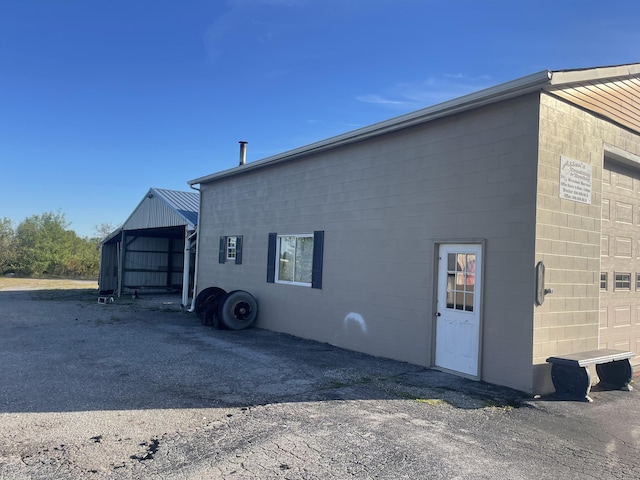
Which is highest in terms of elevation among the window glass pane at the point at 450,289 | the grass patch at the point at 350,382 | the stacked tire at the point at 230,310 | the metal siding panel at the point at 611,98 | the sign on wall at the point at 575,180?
the metal siding panel at the point at 611,98

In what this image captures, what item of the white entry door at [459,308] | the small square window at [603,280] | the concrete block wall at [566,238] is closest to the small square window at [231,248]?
the white entry door at [459,308]

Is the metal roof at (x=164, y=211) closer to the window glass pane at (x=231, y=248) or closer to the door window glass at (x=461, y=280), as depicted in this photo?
the window glass pane at (x=231, y=248)

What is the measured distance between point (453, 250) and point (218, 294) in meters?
6.97

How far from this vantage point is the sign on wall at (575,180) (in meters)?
6.87

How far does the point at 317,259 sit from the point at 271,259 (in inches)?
76.7

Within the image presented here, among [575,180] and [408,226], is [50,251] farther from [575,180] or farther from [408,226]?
[575,180]

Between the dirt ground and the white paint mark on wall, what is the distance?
0.66 metres

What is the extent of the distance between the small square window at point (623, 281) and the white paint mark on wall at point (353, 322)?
443 centimetres

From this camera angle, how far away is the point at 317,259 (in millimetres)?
10195

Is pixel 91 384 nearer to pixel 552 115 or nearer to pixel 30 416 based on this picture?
pixel 30 416

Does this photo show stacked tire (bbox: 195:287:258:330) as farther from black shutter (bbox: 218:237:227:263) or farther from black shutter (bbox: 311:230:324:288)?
black shutter (bbox: 311:230:324:288)

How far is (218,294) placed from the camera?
1241cm

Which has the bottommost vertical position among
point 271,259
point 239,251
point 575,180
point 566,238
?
point 271,259

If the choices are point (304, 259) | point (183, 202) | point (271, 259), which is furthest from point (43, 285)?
point (304, 259)
